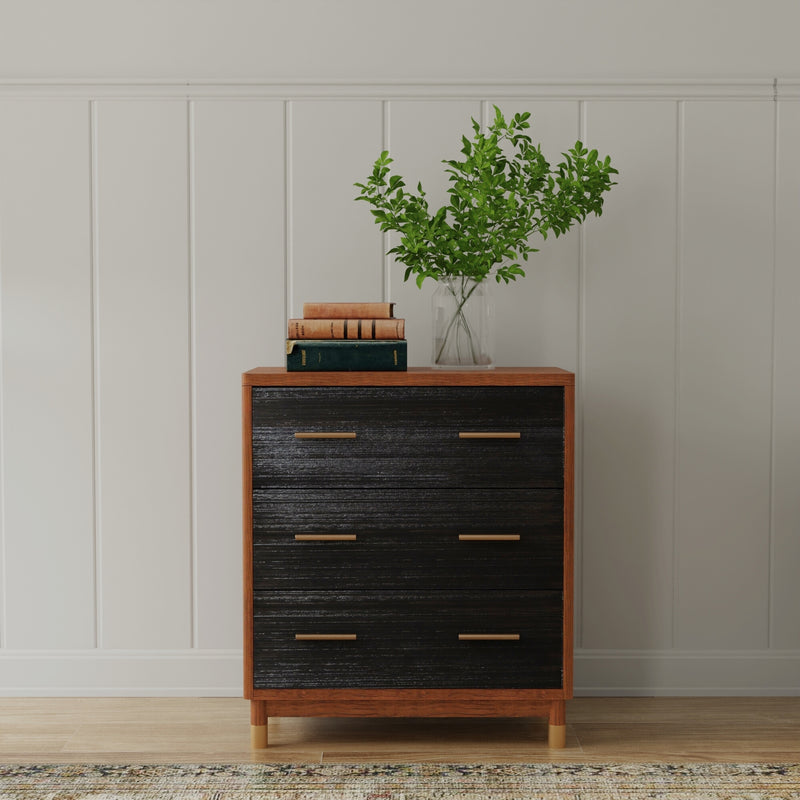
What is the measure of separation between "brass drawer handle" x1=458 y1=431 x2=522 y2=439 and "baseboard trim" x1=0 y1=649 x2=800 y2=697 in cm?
80

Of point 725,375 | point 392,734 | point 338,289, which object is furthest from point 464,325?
point 392,734

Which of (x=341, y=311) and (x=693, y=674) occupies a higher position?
(x=341, y=311)

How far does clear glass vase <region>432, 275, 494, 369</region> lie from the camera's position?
212 cm

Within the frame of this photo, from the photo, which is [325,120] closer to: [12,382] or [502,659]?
[12,382]

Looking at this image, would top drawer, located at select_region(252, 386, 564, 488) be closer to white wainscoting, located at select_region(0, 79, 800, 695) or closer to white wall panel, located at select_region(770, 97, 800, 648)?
white wainscoting, located at select_region(0, 79, 800, 695)

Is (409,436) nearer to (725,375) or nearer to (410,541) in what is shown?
(410,541)

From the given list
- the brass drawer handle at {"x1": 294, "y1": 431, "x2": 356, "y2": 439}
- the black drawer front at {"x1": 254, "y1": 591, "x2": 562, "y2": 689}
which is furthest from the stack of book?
the black drawer front at {"x1": 254, "y1": 591, "x2": 562, "y2": 689}

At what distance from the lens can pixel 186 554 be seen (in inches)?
94.5

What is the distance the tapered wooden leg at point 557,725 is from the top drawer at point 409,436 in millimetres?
528

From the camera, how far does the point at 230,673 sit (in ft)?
7.88

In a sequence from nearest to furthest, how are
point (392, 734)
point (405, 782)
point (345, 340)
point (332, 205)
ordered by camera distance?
point (405, 782) < point (345, 340) < point (392, 734) < point (332, 205)

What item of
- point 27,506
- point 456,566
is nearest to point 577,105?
point 456,566

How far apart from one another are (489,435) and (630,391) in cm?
62

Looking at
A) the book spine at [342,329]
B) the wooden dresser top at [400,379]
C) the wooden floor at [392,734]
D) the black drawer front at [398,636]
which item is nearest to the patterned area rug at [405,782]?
the wooden floor at [392,734]
